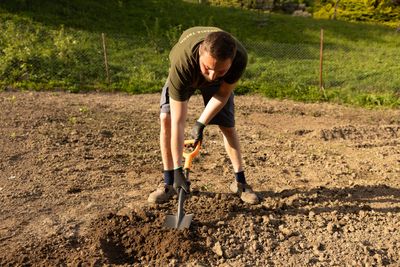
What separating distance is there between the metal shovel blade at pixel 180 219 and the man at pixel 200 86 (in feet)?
0.40

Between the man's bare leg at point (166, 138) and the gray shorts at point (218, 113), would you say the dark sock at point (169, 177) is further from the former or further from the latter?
the gray shorts at point (218, 113)

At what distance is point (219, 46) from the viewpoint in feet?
9.18

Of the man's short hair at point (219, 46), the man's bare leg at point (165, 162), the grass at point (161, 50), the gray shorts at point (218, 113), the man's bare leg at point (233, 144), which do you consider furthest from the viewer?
the grass at point (161, 50)

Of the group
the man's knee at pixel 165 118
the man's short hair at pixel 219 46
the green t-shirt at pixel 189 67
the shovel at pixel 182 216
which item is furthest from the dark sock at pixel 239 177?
the man's short hair at pixel 219 46

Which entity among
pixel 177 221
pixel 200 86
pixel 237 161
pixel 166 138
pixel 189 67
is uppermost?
pixel 189 67

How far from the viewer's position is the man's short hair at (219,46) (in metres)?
2.80

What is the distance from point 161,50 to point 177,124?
9.14 m

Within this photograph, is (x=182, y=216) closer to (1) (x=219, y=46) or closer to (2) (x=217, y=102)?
(2) (x=217, y=102)

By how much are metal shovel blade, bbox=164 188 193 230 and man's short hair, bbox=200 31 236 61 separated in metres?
1.14

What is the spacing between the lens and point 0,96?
7.84 meters

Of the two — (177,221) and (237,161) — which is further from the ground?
(237,161)

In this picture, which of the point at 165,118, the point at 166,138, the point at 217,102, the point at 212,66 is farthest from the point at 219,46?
the point at 166,138

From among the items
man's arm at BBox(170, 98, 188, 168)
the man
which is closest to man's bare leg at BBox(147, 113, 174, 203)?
the man

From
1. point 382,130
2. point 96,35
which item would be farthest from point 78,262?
point 96,35
